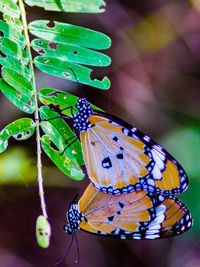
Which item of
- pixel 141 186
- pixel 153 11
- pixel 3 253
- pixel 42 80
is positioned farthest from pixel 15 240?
pixel 153 11

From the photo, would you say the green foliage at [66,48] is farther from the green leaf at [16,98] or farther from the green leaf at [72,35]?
the green leaf at [16,98]

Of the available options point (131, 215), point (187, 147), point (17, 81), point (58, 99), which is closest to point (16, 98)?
point (17, 81)

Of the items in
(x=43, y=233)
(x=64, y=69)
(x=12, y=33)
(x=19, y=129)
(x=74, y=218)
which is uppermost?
(x=12, y=33)

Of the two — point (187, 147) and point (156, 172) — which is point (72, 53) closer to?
point (156, 172)

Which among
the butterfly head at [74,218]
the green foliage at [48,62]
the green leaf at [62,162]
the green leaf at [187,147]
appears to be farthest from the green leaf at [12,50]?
the green leaf at [187,147]

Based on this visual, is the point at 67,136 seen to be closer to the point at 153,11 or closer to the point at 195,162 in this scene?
the point at 195,162

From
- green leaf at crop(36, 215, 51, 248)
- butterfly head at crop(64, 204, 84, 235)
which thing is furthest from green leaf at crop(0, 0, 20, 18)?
butterfly head at crop(64, 204, 84, 235)
